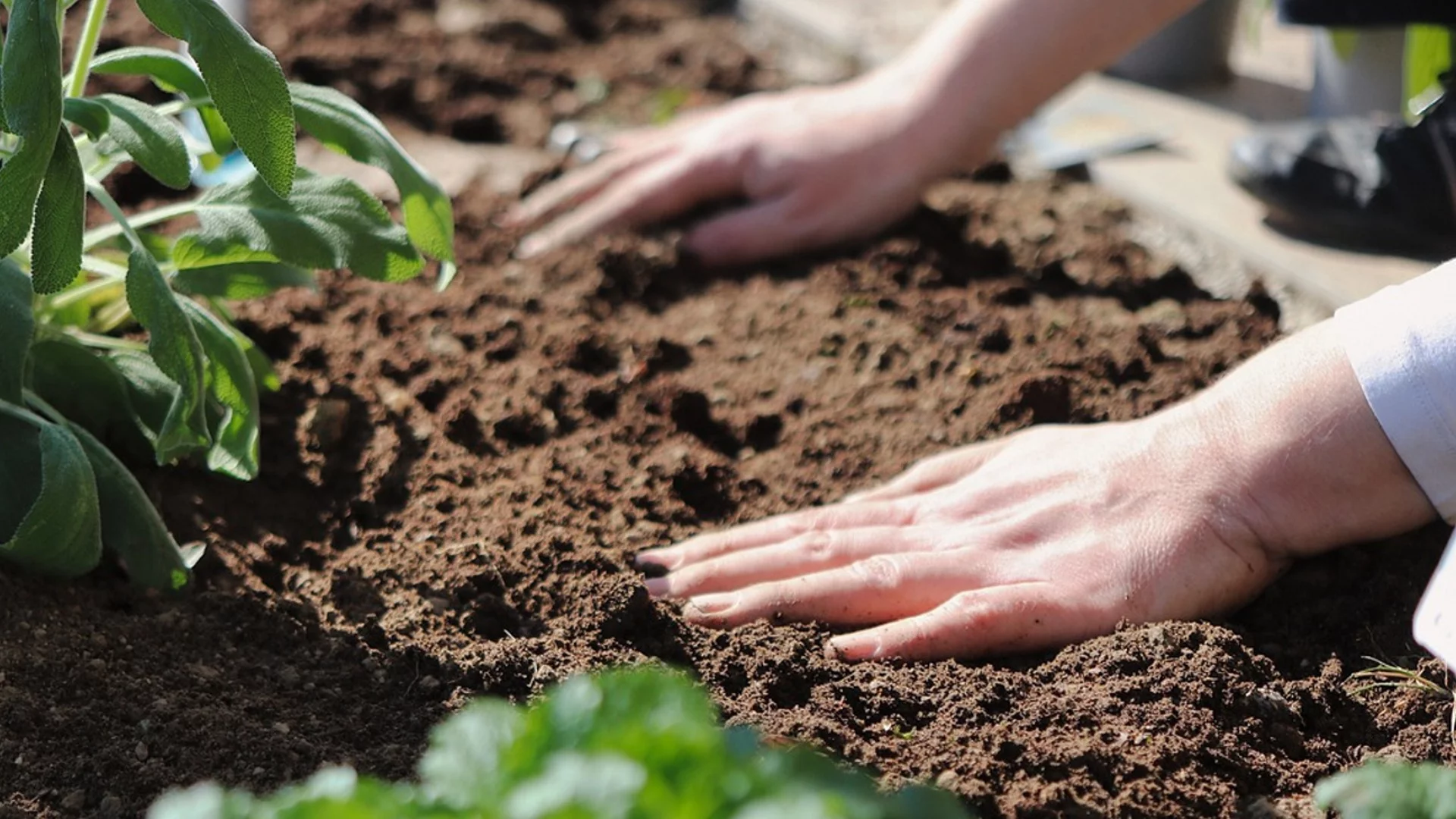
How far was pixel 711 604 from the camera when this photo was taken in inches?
72.5

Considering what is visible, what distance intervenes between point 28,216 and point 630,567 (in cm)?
82

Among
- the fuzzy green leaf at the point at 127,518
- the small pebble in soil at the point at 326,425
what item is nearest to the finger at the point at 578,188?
the small pebble in soil at the point at 326,425

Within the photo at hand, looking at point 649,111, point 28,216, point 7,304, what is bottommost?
point 649,111

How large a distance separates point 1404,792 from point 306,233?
51.9 inches

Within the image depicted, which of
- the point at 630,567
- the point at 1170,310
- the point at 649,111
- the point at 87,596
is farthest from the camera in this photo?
the point at 649,111

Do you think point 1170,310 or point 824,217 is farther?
point 824,217

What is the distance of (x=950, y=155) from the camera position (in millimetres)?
2939

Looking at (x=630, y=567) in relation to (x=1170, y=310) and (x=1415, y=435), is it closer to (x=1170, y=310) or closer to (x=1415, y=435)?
(x=1415, y=435)

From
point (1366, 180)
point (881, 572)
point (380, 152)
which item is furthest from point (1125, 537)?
point (1366, 180)

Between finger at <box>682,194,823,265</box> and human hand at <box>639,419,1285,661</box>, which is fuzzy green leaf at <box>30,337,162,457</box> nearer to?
human hand at <box>639,419,1285,661</box>

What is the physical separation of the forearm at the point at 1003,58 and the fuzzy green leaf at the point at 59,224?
Result: 1.70 metres

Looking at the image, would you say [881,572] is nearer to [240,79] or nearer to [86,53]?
[240,79]

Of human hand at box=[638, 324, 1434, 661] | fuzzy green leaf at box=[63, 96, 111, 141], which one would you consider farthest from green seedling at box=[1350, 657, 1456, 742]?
fuzzy green leaf at box=[63, 96, 111, 141]

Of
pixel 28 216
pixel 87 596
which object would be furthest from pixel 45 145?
pixel 87 596
